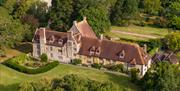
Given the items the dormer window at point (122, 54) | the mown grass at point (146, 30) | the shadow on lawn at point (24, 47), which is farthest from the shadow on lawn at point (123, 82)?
the mown grass at point (146, 30)

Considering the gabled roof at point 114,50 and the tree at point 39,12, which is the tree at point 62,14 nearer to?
the tree at point 39,12

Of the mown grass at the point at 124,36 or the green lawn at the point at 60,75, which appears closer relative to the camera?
the green lawn at the point at 60,75

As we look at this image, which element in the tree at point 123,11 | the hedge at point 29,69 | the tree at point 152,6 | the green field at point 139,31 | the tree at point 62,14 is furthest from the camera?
the tree at point 152,6

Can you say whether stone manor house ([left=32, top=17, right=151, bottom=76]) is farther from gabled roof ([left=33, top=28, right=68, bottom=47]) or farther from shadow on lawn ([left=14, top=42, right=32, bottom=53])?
shadow on lawn ([left=14, top=42, right=32, bottom=53])

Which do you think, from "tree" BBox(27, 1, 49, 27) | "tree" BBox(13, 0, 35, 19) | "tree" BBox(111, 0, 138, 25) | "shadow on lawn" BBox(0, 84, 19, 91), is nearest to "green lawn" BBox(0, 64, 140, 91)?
"shadow on lawn" BBox(0, 84, 19, 91)

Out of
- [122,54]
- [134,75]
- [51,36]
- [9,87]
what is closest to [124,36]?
[122,54]
